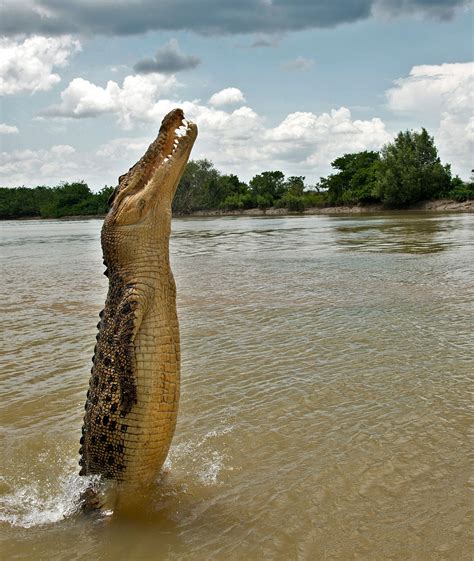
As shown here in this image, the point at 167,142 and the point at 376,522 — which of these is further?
the point at 167,142

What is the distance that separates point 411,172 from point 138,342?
240 feet

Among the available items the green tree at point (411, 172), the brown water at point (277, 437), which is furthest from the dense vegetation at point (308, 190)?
the brown water at point (277, 437)

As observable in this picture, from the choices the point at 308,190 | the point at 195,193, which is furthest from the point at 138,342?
the point at 195,193

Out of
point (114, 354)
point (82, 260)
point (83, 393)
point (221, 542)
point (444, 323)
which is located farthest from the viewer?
point (82, 260)

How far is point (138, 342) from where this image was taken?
4.13 metres

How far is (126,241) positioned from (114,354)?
83 centimetres

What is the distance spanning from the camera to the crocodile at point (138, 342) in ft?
13.5

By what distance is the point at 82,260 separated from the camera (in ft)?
76.0

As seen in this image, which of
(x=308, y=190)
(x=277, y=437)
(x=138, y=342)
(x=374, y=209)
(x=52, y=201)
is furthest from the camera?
(x=52, y=201)

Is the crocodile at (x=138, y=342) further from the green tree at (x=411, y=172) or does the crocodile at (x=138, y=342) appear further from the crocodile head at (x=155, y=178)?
the green tree at (x=411, y=172)

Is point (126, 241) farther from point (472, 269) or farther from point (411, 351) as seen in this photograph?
point (472, 269)

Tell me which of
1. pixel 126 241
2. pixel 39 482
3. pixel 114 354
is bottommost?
pixel 39 482

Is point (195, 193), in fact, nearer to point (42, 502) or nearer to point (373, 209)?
point (373, 209)

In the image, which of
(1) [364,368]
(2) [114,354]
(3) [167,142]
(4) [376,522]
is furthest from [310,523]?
(1) [364,368]
